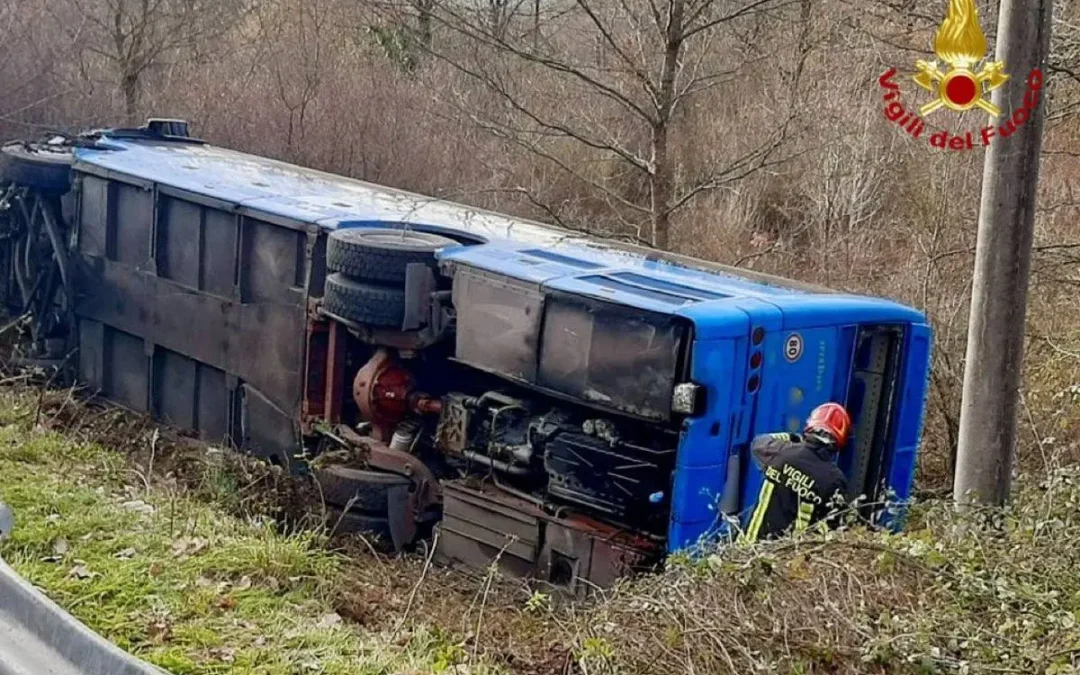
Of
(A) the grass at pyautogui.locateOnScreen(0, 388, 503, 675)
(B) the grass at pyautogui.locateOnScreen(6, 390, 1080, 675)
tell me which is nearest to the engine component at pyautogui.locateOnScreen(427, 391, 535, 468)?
(B) the grass at pyautogui.locateOnScreen(6, 390, 1080, 675)

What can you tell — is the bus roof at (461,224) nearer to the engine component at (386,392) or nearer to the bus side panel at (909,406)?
the bus side panel at (909,406)

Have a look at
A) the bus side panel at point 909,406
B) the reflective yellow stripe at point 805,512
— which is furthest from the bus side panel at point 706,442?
the bus side panel at point 909,406

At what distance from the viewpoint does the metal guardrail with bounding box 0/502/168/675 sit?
11.8 feet

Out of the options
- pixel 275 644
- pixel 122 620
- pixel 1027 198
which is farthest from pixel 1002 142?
pixel 122 620

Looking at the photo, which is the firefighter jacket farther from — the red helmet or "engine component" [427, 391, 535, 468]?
"engine component" [427, 391, 535, 468]

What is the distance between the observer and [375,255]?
6.97 meters

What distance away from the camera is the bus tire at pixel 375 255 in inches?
275

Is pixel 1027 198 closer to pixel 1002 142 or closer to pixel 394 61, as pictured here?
pixel 1002 142

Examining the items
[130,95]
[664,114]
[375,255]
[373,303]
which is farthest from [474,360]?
[130,95]

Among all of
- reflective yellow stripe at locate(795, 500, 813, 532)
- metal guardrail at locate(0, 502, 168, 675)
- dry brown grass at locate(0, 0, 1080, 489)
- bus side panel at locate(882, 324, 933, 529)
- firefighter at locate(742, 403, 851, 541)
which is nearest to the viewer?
metal guardrail at locate(0, 502, 168, 675)

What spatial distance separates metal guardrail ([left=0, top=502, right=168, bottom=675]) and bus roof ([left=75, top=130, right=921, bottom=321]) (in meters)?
2.99

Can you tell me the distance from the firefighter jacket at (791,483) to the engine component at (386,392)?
220 centimetres

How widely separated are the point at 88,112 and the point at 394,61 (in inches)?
175

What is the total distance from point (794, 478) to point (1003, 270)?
1.26 m
